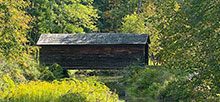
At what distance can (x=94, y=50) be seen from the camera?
3158 centimetres

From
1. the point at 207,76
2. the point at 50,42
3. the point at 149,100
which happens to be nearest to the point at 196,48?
the point at 207,76

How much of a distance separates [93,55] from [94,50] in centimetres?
43

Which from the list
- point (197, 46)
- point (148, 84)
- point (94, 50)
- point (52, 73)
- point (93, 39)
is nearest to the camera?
point (197, 46)

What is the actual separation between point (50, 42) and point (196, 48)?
22.3 metres

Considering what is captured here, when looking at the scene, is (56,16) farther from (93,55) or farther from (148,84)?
(148,84)

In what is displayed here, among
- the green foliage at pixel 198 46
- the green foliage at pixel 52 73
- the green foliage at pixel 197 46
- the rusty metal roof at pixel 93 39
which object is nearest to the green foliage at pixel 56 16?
the rusty metal roof at pixel 93 39

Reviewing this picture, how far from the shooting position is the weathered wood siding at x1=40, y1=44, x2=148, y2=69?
31.1 m

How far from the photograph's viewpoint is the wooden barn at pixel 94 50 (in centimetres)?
3094

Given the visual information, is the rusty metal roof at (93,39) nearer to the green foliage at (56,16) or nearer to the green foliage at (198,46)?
the green foliage at (56,16)

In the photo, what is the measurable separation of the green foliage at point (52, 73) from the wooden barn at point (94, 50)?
235 cm

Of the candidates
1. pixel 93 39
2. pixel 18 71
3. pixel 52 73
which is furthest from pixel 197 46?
pixel 93 39

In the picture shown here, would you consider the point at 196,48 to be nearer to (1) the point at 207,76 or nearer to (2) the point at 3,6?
(1) the point at 207,76

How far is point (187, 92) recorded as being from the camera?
10.2 metres

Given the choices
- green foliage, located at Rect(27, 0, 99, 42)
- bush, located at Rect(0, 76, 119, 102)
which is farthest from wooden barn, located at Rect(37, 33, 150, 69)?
bush, located at Rect(0, 76, 119, 102)
